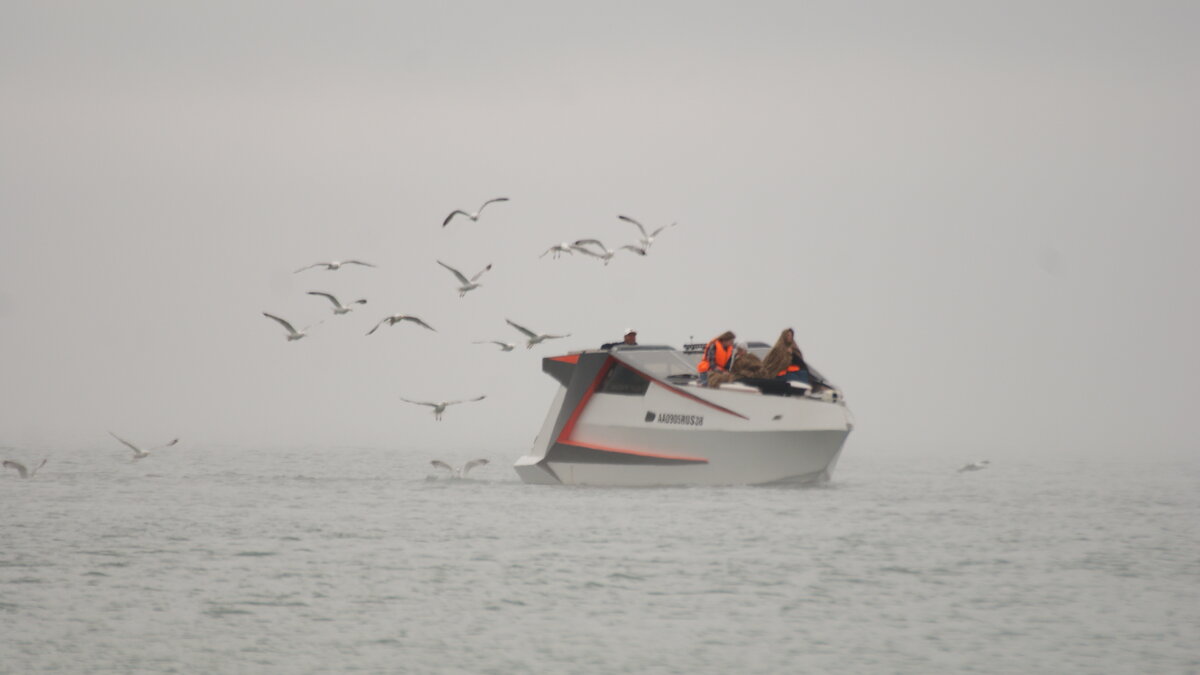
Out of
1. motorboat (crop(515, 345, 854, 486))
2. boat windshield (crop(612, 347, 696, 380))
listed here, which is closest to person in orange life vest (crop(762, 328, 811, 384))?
motorboat (crop(515, 345, 854, 486))

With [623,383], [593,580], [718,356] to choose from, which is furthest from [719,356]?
[593,580]

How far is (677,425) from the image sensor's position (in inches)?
1564

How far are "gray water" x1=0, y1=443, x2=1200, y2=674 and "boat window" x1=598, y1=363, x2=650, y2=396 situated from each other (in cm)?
243

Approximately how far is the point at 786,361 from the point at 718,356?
6.58 ft

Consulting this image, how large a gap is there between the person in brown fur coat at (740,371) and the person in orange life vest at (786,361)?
0.23 m

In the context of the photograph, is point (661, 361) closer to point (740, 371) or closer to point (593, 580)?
point (740, 371)

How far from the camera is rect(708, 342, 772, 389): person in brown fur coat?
129 feet

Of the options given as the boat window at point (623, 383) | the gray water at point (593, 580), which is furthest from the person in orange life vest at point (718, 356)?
the gray water at point (593, 580)

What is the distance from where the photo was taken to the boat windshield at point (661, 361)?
1615 inches

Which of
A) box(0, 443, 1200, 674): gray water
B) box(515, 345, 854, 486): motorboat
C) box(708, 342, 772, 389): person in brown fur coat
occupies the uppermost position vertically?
box(708, 342, 772, 389): person in brown fur coat

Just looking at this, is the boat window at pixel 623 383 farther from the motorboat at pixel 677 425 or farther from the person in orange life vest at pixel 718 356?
the person in orange life vest at pixel 718 356

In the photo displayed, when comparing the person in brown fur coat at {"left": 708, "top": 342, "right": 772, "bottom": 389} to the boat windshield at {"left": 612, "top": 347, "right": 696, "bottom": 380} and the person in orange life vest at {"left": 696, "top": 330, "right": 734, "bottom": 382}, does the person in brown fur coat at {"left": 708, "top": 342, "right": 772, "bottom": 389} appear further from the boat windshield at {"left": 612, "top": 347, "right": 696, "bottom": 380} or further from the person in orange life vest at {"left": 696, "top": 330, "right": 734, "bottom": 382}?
the boat windshield at {"left": 612, "top": 347, "right": 696, "bottom": 380}

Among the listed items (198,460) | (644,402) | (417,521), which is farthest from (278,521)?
(198,460)

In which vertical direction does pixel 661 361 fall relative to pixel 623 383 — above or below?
above
